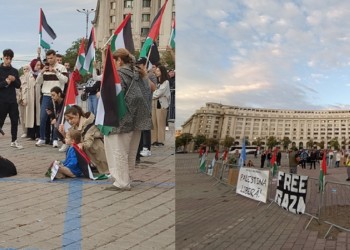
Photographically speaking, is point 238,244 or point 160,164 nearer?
point 238,244

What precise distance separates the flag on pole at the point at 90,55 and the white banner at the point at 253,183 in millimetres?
8341

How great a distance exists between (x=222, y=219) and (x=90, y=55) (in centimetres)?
865

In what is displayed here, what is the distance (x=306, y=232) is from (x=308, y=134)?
0.20 meters

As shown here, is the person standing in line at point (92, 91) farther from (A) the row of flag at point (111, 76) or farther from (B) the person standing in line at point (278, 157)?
(B) the person standing in line at point (278, 157)

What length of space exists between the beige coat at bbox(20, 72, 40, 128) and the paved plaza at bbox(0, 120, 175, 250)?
3.61 m

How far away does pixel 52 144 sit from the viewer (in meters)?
11.1

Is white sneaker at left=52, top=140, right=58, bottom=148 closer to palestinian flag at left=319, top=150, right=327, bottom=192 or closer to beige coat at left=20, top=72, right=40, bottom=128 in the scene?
beige coat at left=20, top=72, right=40, bottom=128

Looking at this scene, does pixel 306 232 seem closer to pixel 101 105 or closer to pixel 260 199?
pixel 260 199

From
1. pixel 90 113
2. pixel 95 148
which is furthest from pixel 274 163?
pixel 90 113

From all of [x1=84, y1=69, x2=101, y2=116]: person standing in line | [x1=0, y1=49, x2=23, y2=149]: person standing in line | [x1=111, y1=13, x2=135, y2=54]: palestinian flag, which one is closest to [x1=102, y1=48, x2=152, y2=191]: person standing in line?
[x1=111, y1=13, x2=135, y2=54]: palestinian flag

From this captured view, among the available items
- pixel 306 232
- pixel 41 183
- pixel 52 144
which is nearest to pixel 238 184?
pixel 306 232

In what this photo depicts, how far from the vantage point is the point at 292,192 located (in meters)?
1.11

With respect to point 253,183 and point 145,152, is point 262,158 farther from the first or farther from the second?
point 145,152

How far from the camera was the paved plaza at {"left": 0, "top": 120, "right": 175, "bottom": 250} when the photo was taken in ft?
14.2
